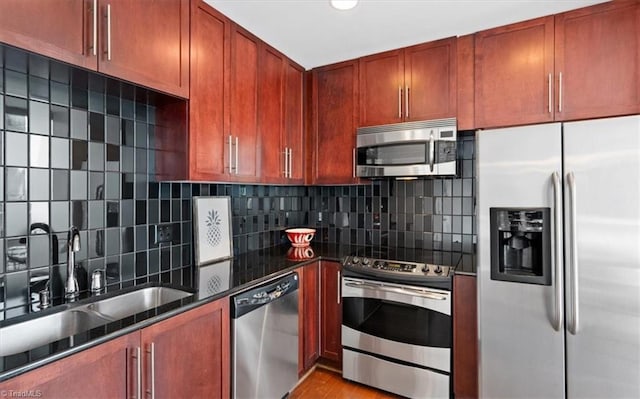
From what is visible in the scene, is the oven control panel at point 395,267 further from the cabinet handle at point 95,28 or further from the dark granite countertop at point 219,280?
the cabinet handle at point 95,28

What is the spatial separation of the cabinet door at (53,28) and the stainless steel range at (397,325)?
1.84 metres

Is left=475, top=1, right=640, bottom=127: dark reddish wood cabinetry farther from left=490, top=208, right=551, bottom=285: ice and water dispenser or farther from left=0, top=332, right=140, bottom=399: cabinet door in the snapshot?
left=0, top=332, right=140, bottom=399: cabinet door

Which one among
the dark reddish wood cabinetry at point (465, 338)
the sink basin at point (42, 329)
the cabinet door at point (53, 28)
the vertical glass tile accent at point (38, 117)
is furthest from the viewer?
the dark reddish wood cabinetry at point (465, 338)

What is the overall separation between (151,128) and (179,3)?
0.68 m

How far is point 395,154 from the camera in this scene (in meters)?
2.36

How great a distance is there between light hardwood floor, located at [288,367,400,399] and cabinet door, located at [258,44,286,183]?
4.84 feet

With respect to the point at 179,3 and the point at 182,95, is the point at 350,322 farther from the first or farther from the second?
the point at 179,3

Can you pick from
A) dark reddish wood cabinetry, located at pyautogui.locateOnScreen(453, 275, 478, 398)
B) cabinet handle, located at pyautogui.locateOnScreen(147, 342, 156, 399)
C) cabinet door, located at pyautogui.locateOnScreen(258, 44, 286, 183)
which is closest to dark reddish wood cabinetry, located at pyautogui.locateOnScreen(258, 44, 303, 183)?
cabinet door, located at pyautogui.locateOnScreen(258, 44, 286, 183)

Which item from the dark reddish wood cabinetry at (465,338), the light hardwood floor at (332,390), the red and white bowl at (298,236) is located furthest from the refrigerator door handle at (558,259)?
the red and white bowl at (298,236)

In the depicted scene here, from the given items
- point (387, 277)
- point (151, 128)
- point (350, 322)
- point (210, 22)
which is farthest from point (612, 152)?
point (151, 128)

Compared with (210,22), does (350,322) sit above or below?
below

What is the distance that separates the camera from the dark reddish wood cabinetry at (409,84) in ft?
7.42

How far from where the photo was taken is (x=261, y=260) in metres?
2.26

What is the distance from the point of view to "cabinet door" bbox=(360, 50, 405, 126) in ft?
7.92
